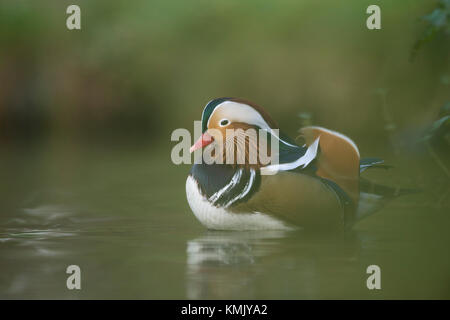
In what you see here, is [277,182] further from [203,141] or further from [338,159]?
[203,141]

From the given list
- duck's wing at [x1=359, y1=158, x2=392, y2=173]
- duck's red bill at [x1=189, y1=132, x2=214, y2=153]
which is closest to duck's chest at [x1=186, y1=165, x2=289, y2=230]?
duck's red bill at [x1=189, y1=132, x2=214, y2=153]

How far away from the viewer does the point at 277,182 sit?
3.64 m

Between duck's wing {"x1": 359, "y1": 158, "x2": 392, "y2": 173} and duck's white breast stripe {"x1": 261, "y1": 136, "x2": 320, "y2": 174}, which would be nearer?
duck's white breast stripe {"x1": 261, "y1": 136, "x2": 320, "y2": 174}

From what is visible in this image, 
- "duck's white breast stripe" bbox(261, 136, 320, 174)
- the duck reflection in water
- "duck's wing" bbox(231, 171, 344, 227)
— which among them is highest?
"duck's white breast stripe" bbox(261, 136, 320, 174)

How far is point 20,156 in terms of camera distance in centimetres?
724

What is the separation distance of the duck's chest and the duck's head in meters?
0.12

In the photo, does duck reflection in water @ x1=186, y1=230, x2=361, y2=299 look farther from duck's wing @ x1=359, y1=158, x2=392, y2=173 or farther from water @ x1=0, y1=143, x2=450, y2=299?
duck's wing @ x1=359, y1=158, x2=392, y2=173

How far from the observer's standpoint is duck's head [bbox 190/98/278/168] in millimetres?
3770

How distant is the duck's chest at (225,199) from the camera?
3.68 m

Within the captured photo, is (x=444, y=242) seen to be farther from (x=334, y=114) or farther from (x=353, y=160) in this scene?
(x=334, y=114)

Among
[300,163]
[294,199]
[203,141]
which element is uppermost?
[203,141]

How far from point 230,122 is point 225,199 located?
34cm

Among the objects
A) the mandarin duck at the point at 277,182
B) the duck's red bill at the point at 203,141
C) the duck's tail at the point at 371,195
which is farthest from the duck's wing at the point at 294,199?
the duck's red bill at the point at 203,141

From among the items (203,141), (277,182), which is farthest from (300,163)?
(203,141)
